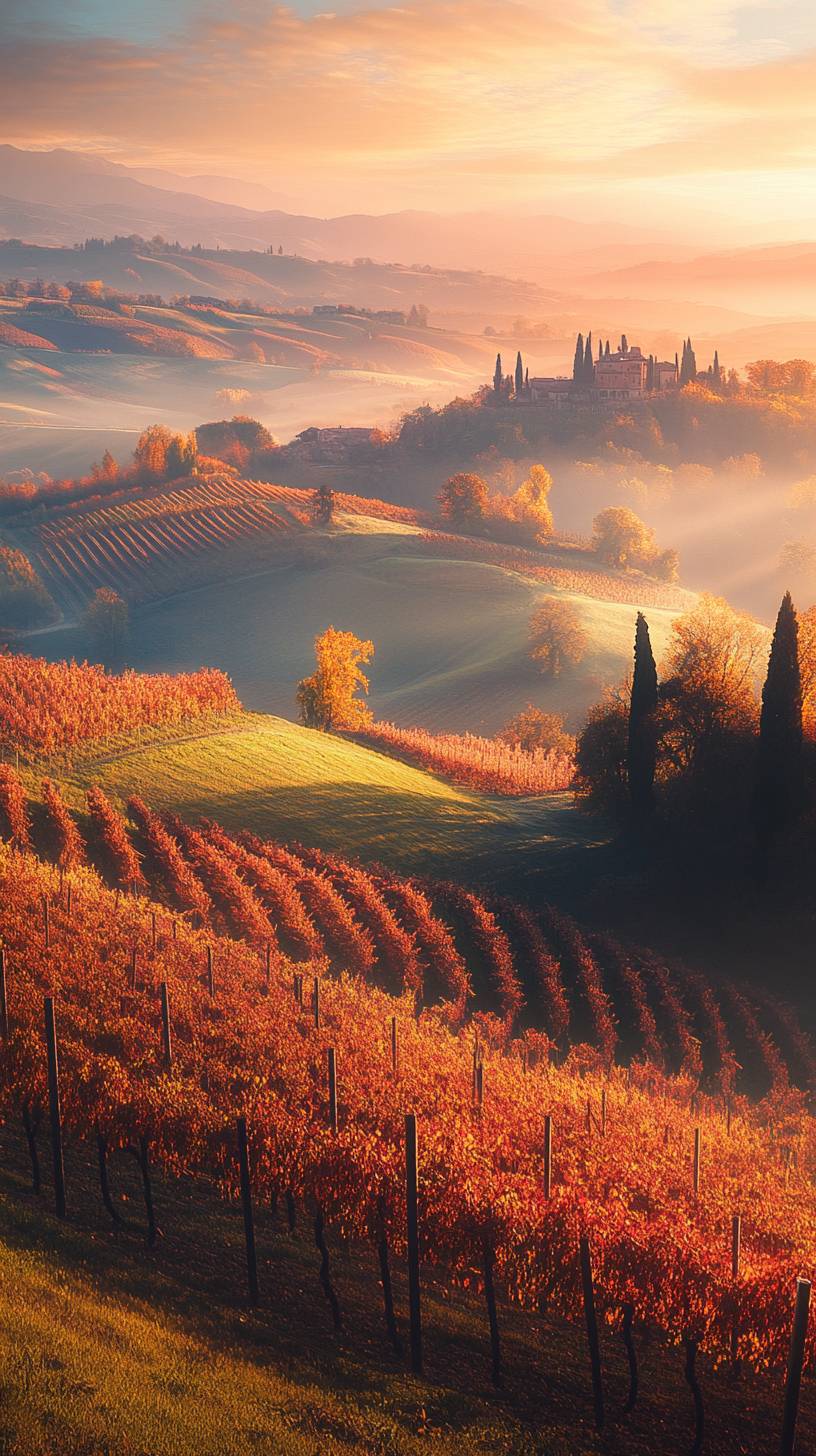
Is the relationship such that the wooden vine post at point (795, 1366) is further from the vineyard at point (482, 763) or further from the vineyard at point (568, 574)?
the vineyard at point (568, 574)

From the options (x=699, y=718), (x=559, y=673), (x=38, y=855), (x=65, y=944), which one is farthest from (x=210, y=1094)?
(x=559, y=673)

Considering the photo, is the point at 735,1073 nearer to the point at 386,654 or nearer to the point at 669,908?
the point at 669,908

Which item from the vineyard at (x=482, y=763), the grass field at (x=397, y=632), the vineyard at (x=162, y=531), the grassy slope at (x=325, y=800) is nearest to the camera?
the grassy slope at (x=325, y=800)

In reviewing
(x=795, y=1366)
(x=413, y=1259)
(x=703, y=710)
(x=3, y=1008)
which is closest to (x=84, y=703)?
(x=703, y=710)

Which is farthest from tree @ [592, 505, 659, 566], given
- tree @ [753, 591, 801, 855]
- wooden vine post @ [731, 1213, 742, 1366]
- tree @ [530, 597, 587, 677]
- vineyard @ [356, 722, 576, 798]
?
wooden vine post @ [731, 1213, 742, 1366]

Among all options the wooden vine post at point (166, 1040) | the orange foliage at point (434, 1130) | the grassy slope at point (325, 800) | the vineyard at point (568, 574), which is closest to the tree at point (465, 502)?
the vineyard at point (568, 574)

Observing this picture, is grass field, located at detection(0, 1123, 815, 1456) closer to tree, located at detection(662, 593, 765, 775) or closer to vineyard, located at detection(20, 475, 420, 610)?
tree, located at detection(662, 593, 765, 775)
